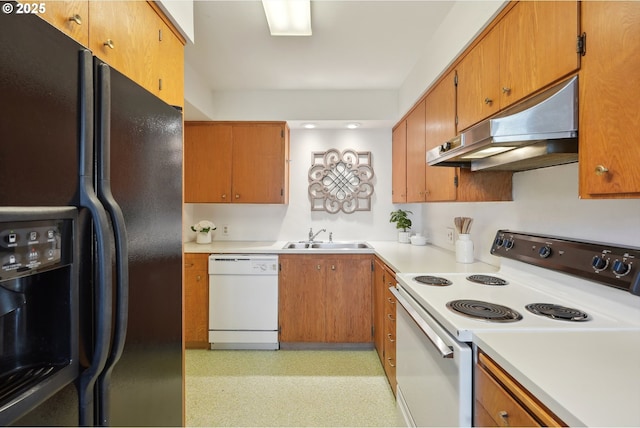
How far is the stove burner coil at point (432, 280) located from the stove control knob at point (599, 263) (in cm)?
58

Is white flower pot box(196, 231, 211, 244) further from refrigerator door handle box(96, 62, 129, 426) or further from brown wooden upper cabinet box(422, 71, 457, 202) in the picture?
refrigerator door handle box(96, 62, 129, 426)

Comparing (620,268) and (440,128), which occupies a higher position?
(440,128)

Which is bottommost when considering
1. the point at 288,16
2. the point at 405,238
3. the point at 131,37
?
the point at 405,238

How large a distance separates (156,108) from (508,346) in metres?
1.30

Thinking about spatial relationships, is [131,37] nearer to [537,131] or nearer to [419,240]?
[537,131]

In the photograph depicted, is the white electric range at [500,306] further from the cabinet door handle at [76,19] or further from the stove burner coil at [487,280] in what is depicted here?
the cabinet door handle at [76,19]

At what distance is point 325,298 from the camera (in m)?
2.73

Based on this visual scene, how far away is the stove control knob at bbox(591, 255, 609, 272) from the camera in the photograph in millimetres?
1076

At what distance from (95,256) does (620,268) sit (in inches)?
61.9

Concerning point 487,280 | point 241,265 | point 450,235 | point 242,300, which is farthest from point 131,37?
point 450,235

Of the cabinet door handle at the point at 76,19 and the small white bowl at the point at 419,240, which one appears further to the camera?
the small white bowl at the point at 419,240

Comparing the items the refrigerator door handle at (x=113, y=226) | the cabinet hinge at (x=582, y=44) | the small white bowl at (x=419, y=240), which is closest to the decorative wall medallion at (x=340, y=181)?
the small white bowl at (x=419, y=240)

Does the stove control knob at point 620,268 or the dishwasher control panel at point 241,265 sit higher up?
the stove control knob at point 620,268

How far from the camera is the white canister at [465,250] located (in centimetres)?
205
